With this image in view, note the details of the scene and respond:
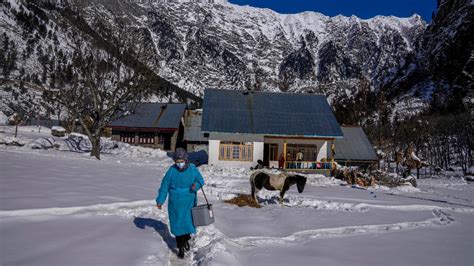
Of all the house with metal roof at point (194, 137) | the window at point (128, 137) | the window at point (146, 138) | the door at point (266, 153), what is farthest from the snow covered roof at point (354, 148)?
the window at point (128, 137)

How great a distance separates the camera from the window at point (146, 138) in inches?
1726

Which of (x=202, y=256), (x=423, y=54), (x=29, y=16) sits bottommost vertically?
(x=202, y=256)

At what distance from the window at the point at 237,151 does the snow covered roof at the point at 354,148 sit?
9.26m

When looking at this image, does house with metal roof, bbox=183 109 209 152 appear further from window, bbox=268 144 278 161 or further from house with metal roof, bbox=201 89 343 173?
window, bbox=268 144 278 161

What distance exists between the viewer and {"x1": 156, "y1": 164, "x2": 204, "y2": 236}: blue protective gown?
5930mm

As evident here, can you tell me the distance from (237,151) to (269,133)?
272 centimetres

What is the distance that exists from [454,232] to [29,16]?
16710cm

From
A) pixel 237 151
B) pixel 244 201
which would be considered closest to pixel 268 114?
pixel 237 151

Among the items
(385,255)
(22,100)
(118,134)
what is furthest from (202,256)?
(22,100)

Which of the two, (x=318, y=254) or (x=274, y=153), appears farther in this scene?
(x=274, y=153)

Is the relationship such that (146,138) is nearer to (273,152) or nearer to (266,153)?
(266,153)

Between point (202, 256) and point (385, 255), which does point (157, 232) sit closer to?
point (202, 256)

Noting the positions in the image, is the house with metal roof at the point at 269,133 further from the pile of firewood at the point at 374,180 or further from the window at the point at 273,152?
the pile of firewood at the point at 374,180

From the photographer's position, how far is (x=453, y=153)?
47781mm
